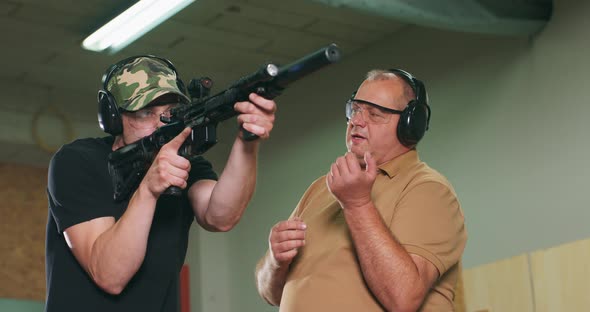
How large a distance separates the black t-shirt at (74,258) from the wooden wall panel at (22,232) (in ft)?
17.7

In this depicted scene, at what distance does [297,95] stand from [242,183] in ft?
16.8

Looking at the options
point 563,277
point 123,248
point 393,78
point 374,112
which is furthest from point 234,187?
point 563,277

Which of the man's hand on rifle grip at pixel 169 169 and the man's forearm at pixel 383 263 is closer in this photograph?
the man's hand on rifle grip at pixel 169 169

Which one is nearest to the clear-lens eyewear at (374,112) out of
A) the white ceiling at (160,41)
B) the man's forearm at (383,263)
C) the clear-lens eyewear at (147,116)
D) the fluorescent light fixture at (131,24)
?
the man's forearm at (383,263)

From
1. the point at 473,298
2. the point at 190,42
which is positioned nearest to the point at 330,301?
the point at 473,298

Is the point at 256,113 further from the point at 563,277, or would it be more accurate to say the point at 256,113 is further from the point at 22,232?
the point at 22,232

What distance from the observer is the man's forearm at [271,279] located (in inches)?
115

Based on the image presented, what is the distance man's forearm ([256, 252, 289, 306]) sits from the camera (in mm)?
2928

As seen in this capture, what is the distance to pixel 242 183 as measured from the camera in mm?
2426

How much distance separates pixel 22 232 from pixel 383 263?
18.6ft

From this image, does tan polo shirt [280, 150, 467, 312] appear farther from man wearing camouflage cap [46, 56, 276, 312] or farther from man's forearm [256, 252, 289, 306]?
man wearing camouflage cap [46, 56, 276, 312]

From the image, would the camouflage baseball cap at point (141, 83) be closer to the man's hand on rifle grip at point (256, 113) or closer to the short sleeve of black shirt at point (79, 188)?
the short sleeve of black shirt at point (79, 188)

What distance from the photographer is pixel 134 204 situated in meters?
2.29

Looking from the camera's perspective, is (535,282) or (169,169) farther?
(535,282)
